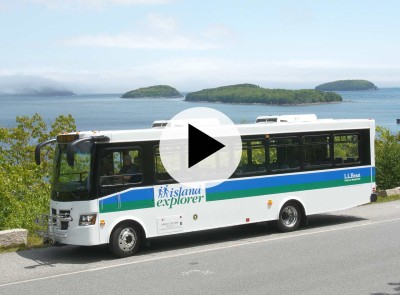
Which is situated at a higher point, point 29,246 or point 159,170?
point 159,170

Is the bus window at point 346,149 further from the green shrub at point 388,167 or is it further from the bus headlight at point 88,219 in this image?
the green shrub at point 388,167

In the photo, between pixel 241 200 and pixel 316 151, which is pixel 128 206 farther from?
pixel 316 151

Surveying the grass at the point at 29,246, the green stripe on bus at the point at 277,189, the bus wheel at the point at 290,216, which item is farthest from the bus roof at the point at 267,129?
the grass at the point at 29,246

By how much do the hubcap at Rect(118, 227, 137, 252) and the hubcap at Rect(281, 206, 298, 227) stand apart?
4250 mm

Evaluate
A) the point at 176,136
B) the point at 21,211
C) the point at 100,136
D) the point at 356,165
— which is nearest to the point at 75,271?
the point at 100,136

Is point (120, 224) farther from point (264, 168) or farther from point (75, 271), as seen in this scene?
point (264, 168)

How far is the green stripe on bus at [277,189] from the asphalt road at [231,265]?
103 centimetres

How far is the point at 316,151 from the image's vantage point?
16.3m

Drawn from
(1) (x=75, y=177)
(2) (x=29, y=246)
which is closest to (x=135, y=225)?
(1) (x=75, y=177)

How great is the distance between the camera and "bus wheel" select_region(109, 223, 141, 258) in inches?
513

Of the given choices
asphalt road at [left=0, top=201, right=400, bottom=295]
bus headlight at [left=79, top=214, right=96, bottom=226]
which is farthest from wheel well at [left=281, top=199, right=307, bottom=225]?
bus headlight at [left=79, top=214, right=96, bottom=226]

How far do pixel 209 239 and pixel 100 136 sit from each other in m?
4.00
